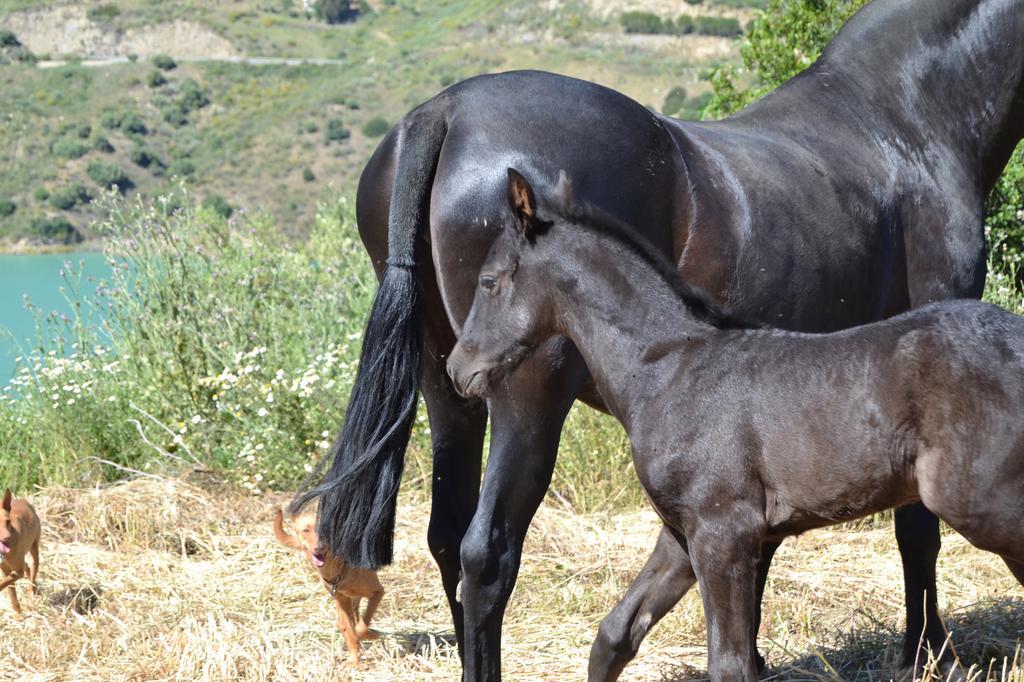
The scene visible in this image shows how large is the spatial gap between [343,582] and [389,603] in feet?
3.16

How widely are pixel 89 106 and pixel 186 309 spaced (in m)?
29.8

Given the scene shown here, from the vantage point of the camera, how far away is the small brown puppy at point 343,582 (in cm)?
427

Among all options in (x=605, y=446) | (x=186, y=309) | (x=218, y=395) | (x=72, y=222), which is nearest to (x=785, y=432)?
(x=605, y=446)

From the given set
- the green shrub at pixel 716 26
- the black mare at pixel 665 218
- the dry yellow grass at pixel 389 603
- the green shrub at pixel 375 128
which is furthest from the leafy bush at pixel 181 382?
the green shrub at pixel 716 26

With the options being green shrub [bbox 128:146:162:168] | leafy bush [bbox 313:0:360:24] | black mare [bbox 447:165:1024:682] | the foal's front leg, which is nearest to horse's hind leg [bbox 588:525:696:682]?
black mare [bbox 447:165:1024:682]

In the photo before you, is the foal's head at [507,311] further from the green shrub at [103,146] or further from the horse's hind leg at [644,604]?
the green shrub at [103,146]

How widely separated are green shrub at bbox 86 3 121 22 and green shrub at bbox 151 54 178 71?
5.74 metres

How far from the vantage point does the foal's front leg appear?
2904mm

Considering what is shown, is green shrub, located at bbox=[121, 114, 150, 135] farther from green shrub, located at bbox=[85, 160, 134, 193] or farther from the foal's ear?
the foal's ear

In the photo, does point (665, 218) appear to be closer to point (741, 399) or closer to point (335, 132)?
point (741, 399)

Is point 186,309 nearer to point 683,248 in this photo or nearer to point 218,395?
point 218,395

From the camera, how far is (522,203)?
3209 mm

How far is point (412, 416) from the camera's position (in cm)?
389

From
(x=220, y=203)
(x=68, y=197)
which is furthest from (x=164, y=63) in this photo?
(x=220, y=203)
